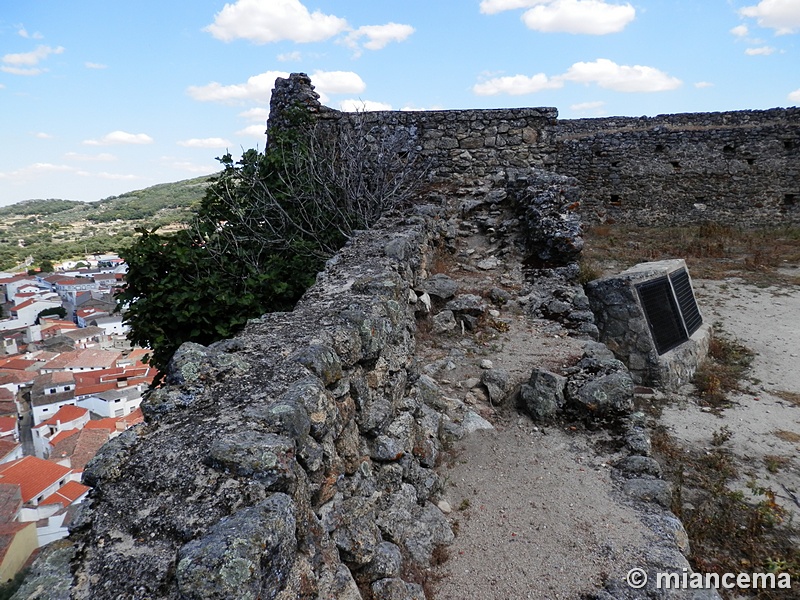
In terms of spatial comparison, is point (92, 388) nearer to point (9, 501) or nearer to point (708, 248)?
point (9, 501)

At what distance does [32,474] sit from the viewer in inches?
330

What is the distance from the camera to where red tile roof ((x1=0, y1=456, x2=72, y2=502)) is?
7695 mm

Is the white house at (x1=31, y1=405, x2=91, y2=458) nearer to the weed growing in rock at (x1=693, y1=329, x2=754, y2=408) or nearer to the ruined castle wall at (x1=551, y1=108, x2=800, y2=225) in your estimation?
the weed growing in rock at (x1=693, y1=329, x2=754, y2=408)

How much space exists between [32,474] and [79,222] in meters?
71.4

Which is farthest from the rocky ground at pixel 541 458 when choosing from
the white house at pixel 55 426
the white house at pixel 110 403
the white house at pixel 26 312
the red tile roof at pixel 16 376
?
the white house at pixel 26 312

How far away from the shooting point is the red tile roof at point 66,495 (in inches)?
287

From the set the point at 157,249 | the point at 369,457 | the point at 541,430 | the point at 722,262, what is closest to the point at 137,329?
the point at 157,249

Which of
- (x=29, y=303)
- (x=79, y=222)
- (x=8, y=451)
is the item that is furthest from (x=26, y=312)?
(x=79, y=222)

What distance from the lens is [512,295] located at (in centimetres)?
639

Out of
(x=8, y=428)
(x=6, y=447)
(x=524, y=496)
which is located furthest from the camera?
(x=8, y=428)

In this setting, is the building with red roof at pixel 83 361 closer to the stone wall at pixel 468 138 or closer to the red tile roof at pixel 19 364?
the red tile roof at pixel 19 364

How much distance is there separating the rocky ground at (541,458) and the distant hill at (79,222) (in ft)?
110

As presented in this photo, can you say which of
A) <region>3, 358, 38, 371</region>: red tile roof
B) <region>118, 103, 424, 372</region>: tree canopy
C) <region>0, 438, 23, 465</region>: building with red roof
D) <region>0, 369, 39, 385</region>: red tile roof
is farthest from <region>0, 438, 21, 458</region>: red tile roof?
<region>3, 358, 38, 371</region>: red tile roof

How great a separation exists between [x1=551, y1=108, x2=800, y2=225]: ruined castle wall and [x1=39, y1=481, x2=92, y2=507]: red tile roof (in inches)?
492
